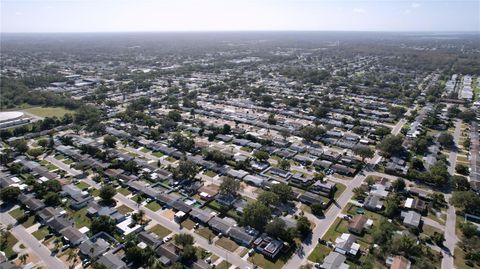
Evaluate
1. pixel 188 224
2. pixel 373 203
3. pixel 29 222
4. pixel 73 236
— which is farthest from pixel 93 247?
pixel 373 203

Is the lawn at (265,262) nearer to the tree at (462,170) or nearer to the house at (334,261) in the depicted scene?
the house at (334,261)

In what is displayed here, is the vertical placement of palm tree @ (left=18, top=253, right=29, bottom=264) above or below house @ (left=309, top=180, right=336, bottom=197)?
below

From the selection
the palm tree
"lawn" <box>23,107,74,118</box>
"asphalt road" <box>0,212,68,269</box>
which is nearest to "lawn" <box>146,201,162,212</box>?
"asphalt road" <box>0,212,68,269</box>

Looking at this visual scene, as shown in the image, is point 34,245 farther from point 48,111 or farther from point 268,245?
point 48,111

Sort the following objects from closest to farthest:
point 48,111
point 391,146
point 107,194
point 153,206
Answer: point 153,206, point 107,194, point 391,146, point 48,111

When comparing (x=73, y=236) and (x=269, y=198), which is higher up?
(x=269, y=198)

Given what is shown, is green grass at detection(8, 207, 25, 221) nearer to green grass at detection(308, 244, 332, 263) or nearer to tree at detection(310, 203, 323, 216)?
green grass at detection(308, 244, 332, 263)

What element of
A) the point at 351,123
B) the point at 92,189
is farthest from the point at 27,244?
the point at 351,123

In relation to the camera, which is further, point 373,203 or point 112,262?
point 373,203

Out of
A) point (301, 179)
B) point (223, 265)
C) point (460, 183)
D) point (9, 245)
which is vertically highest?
point (460, 183)
